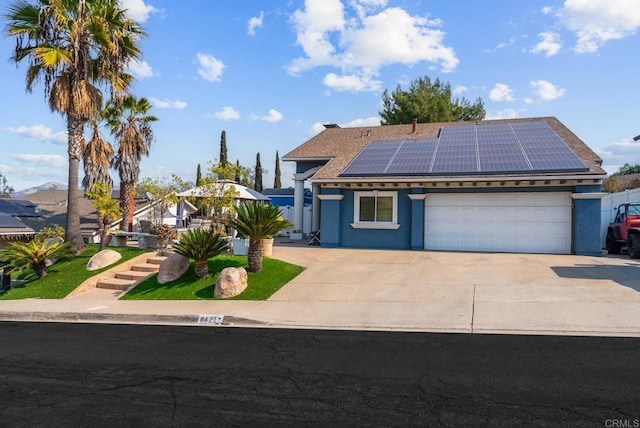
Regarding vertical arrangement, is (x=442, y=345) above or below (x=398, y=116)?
below

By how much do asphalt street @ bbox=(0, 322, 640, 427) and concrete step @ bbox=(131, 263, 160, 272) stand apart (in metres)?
5.86

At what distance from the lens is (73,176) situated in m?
16.0

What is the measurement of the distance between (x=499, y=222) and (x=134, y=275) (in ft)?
42.0

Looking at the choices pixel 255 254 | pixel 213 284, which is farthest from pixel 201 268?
pixel 255 254

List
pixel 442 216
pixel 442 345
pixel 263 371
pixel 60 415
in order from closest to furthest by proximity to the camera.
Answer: pixel 60 415 < pixel 263 371 < pixel 442 345 < pixel 442 216

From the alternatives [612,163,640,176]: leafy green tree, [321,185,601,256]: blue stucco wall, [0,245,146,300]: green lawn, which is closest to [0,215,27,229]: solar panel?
[0,245,146,300]: green lawn

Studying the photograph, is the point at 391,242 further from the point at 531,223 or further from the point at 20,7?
the point at 20,7

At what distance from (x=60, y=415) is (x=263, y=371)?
2.34 metres

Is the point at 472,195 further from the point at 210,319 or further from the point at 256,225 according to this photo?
the point at 210,319

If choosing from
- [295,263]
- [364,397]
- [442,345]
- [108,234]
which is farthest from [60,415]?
[108,234]

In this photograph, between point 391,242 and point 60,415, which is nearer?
point 60,415

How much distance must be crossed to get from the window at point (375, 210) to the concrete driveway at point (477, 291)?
2964mm

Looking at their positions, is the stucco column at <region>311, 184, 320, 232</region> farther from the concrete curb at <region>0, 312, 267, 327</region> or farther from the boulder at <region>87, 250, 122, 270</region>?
the concrete curb at <region>0, 312, 267, 327</region>

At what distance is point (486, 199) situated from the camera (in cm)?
1755
